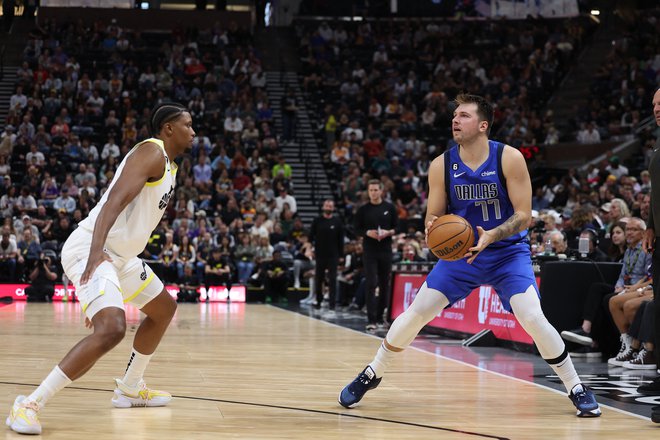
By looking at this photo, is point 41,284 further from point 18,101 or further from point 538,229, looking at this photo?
point 538,229

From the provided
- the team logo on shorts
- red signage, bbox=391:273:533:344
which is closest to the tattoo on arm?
red signage, bbox=391:273:533:344

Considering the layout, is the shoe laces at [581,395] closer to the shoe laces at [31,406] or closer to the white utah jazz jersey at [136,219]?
the white utah jazz jersey at [136,219]

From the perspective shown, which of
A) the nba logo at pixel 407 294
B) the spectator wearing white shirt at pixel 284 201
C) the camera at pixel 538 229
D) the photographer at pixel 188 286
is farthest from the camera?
the spectator wearing white shirt at pixel 284 201

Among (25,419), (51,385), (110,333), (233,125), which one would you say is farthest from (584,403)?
(233,125)

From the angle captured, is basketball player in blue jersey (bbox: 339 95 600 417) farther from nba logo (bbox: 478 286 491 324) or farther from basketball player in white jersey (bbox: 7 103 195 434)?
nba logo (bbox: 478 286 491 324)

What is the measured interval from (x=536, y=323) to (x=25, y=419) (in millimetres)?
2827

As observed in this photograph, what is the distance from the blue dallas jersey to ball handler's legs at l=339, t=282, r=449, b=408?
47 centimetres

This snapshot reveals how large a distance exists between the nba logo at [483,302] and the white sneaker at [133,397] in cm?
545

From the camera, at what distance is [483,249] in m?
5.50

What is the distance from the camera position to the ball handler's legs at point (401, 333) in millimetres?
5613

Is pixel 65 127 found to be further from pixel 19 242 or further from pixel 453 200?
pixel 453 200

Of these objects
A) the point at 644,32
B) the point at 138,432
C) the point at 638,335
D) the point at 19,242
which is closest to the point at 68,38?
the point at 19,242

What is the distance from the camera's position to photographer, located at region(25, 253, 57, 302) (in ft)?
58.9

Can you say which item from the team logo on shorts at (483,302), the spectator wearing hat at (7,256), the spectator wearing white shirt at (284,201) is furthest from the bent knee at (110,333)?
the spectator wearing white shirt at (284,201)
